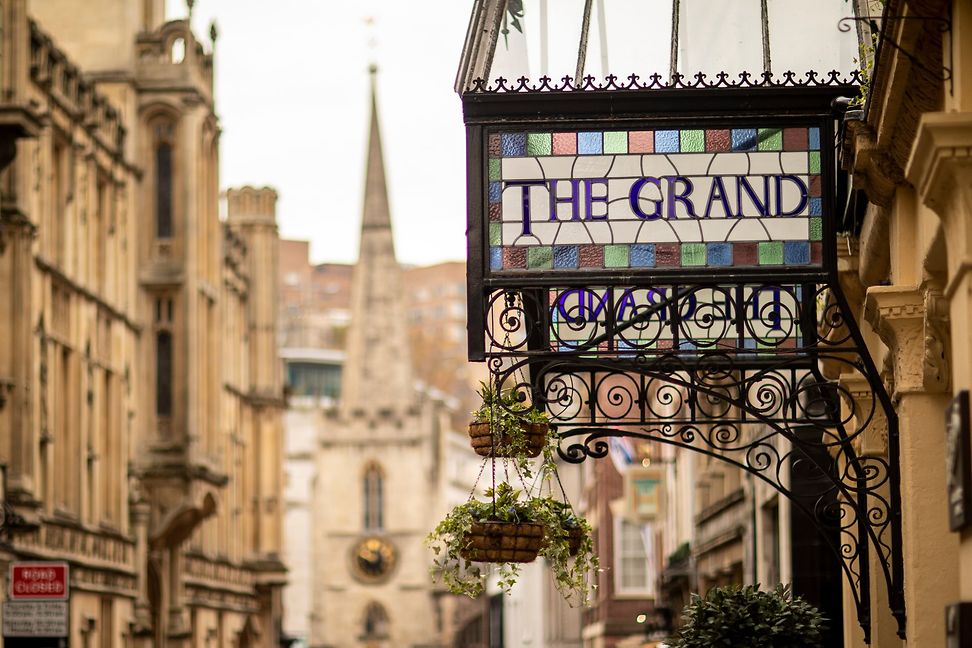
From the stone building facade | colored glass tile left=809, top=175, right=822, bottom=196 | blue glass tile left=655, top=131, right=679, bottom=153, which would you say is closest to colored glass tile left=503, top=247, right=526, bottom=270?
blue glass tile left=655, top=131, right=679, bottom=153

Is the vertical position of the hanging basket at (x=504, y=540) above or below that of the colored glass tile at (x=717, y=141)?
below

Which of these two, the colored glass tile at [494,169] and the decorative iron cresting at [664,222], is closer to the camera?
the decorative iron cresting at [664,222]

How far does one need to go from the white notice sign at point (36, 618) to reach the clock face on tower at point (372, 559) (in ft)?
395

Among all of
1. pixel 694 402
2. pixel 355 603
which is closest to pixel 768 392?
pixel 694 402

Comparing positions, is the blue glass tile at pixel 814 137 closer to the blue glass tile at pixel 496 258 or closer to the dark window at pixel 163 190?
the blue glass tile at pixel 496 258

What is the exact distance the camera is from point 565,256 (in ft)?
44.0

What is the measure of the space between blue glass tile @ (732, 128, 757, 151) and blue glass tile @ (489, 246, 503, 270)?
1625mm

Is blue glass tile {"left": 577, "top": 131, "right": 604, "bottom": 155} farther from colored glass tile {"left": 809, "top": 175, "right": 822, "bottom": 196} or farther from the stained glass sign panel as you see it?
colored glass tile {"left": 809, "top": 175, "right": 822, "bottom": 196}

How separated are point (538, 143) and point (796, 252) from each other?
1.80 m

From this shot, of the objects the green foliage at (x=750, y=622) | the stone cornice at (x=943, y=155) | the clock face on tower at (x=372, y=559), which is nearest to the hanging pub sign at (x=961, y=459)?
the stone cornice at (x=943, y=155)

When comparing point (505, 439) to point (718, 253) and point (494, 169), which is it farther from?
point (718, 253)

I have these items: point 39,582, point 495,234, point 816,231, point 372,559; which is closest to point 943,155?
point 816,231

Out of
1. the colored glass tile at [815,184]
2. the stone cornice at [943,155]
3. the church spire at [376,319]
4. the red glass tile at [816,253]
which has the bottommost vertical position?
the stone cornice at [943,155]

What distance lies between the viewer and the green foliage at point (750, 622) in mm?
13812
